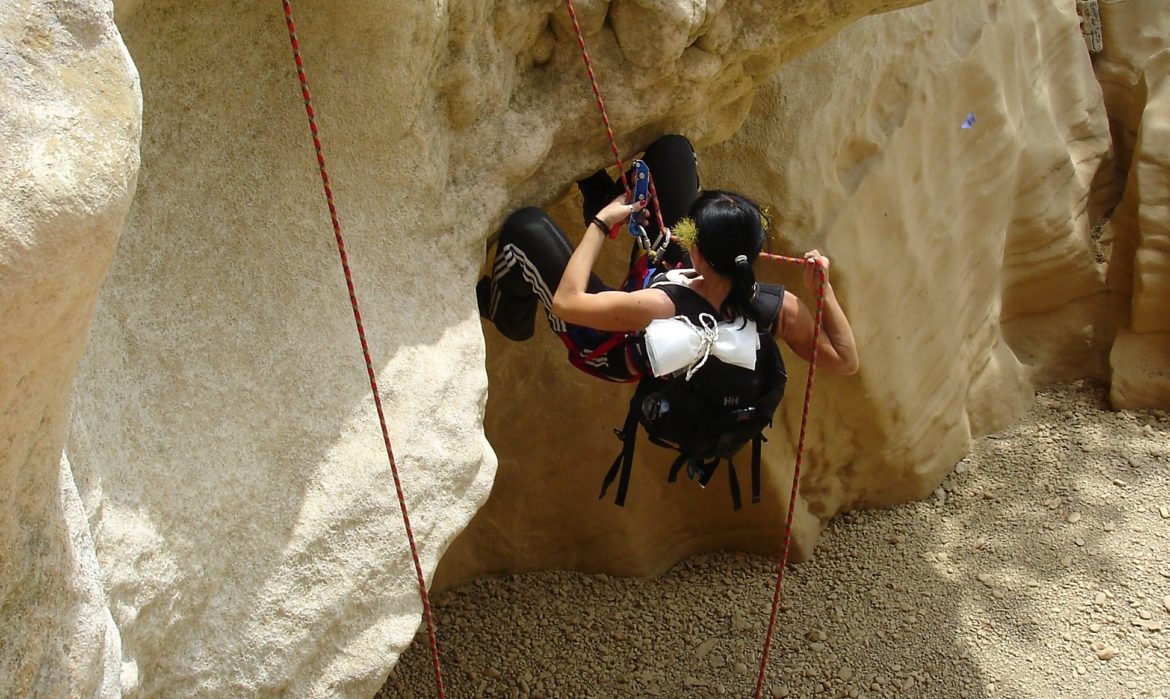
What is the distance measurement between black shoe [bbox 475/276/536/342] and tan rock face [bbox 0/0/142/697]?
1.32m

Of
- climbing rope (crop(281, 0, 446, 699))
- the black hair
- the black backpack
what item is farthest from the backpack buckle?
climbing rope (crop(281, 0, 446, 699))

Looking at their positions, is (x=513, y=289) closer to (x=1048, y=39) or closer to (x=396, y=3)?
(x=396, y=3)

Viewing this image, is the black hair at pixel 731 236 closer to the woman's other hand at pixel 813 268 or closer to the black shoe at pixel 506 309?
the woman's other hand at pixel 813 268

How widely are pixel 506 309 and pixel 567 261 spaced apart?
26 centimetres

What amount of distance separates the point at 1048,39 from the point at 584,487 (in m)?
2.45

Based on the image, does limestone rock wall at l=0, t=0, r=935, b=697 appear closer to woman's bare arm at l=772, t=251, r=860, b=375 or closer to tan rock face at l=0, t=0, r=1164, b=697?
tan rock face at l=0, t=0, r=1164, b=697

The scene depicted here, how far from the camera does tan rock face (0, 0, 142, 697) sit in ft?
4.75

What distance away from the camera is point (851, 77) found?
3.65 meters

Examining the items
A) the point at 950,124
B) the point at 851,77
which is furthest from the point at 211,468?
the point at 950,124

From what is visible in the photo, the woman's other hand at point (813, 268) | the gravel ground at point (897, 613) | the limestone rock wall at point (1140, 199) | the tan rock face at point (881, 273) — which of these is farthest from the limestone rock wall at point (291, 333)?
the limestone rock wall at point (1140, 199)

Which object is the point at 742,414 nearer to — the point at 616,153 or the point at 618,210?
the point at 618,210

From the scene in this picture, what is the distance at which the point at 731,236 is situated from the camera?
8.63 ft

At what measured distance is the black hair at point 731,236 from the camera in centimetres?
262

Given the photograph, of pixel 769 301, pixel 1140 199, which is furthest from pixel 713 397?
pixel 1140 199
